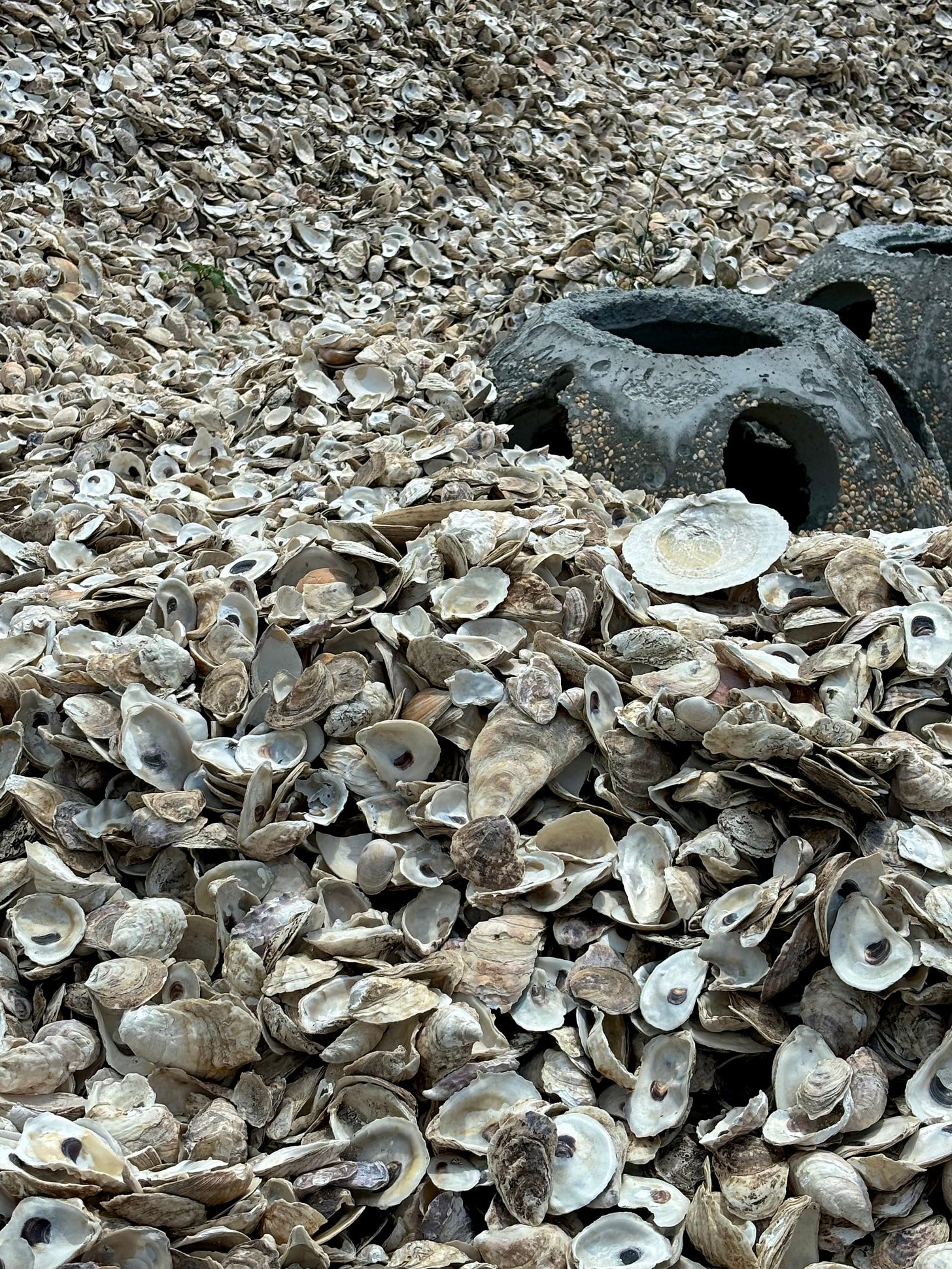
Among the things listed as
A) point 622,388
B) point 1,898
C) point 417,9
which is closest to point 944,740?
point 1,898

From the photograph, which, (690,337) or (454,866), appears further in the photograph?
(690,337)

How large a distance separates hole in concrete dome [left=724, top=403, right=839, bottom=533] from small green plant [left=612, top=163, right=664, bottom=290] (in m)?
1.71

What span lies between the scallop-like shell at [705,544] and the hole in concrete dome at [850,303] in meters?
3.00

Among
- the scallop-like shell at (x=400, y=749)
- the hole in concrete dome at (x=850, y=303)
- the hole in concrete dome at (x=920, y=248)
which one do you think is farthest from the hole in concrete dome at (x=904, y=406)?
the scallop-like shell at (x=400, y=749)

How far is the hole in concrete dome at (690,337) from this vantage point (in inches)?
172

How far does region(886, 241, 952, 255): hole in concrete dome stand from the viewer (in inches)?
208

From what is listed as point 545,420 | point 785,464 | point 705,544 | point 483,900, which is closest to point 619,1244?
point 483,900

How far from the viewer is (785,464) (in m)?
4.13

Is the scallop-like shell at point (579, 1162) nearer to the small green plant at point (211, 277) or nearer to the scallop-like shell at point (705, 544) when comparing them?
the scallop-like shell at point (705, 544)

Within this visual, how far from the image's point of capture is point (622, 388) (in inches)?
148

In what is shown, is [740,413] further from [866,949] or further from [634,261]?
[634,261]

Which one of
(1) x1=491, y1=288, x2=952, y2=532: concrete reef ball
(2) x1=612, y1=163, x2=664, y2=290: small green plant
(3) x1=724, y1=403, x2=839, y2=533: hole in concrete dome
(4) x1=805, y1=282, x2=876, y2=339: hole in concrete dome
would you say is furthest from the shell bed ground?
(2) x1=612, y1=163, x2=664, y2=290: small green plant

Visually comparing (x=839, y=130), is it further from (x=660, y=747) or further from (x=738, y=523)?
(x=660, y=747)

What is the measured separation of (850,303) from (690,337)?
4.13 ft
